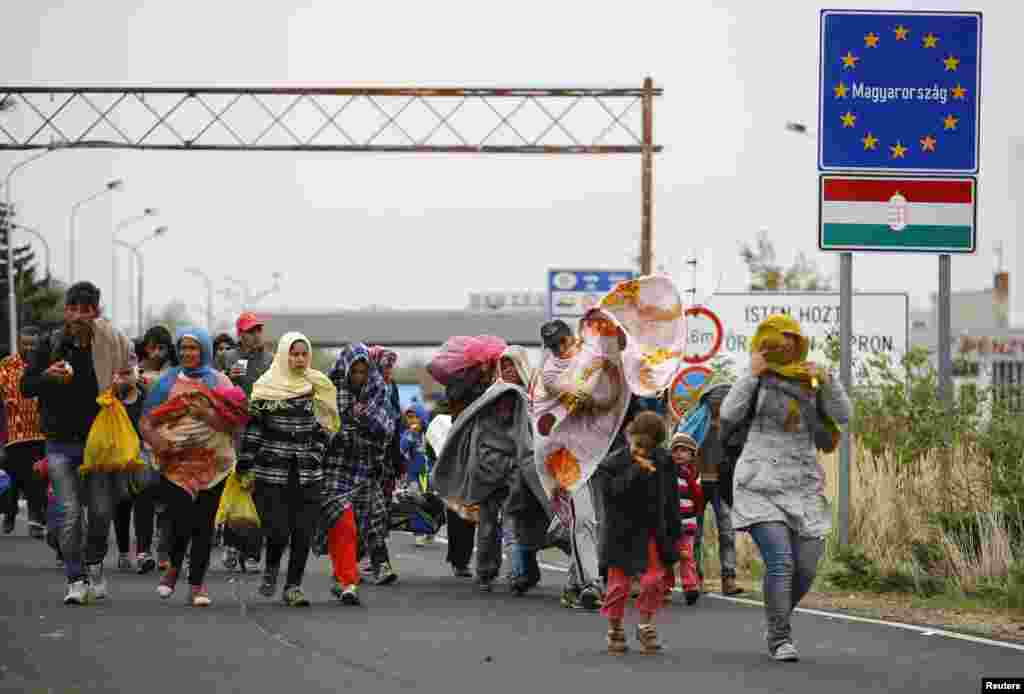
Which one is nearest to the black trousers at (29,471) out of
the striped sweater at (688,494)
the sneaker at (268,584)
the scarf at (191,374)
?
the scarf at (191,374)

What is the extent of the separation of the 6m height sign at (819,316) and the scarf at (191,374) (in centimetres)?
1659

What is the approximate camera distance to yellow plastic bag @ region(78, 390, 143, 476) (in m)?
12.7

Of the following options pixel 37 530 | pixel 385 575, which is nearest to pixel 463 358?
pixel 385 575

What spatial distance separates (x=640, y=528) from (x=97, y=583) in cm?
432

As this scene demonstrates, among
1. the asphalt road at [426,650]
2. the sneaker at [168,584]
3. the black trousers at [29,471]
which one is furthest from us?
the black trousers at [29,471]

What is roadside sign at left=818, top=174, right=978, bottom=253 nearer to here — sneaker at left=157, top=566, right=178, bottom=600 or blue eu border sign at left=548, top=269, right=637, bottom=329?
sneaker at left=157, top=566, right=178, bottom=600

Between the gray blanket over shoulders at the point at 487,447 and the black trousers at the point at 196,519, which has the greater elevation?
the gray blanket over shoulders at the point at 487,447

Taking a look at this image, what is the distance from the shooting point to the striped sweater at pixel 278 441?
12711mm

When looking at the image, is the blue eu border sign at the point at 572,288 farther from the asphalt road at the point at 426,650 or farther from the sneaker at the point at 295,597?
the sneaker at the point at 295,597

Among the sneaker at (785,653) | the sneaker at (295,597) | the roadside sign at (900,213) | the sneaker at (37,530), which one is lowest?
the sneaker at (37,530)

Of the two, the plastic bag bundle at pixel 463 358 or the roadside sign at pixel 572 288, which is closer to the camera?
the plastic bag bundle at pixel 463 358

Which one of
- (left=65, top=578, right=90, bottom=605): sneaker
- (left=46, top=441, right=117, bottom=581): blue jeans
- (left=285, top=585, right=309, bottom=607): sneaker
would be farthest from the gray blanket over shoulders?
(left=65, top=578, right=90, bottom=605): sneaker

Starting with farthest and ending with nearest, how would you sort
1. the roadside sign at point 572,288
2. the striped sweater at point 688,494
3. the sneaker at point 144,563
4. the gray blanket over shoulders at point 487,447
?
the roadside sign at point 572,288 → the sneaker at point 144,563 → the gray blanket over shoulders at point 487,447 → the striped sweater at point 688,494

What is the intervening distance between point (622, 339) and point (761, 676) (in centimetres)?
316
